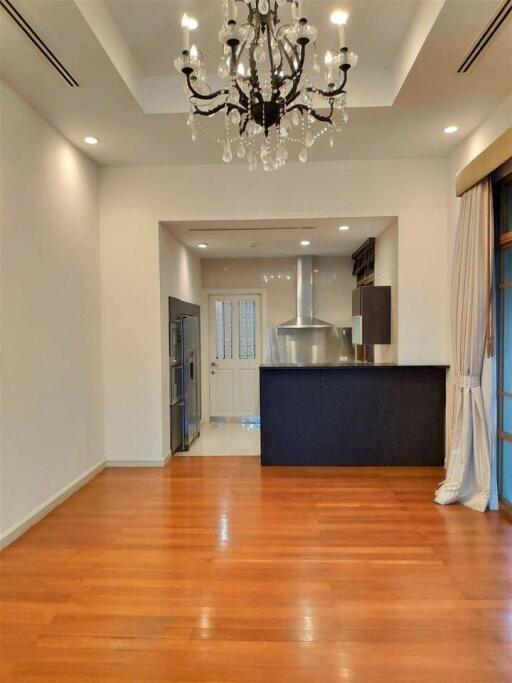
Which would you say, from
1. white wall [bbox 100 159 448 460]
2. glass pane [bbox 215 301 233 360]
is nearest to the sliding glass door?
white wall [bbox 100 159 448 460]

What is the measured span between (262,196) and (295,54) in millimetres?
2241

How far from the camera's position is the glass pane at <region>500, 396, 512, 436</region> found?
3264 mm

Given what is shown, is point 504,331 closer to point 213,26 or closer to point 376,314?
point 376,314

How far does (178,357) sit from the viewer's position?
5199 millimetres

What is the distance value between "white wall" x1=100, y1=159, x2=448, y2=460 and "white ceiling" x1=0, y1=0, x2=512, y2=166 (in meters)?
0.38

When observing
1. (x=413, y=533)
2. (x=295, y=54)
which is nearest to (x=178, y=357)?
(x=413, y=533)

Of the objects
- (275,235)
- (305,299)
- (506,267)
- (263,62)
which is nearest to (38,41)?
(263,62)

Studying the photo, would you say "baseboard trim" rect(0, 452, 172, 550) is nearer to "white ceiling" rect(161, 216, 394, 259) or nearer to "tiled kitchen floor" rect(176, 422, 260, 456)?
"tiled kitchen floor" rect(176, 422, 260, 456)

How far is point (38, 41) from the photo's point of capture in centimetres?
248

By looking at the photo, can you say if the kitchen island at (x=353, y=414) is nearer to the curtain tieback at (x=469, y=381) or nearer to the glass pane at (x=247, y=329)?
the curtain tieback at (x=469, y=381)

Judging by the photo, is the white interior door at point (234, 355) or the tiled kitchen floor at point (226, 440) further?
the white interior door at point (234, 355)

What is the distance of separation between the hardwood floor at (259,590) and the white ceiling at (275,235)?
2.71 metres

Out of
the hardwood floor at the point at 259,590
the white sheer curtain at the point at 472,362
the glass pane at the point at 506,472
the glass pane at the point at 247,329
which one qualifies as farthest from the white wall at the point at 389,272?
the glass pane at the point at 247,329

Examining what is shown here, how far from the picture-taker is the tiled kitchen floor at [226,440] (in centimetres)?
514
